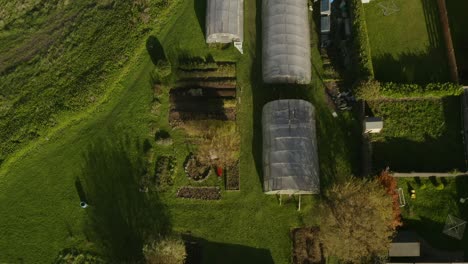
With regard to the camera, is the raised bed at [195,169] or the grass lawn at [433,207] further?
the raised bed at [195,169]

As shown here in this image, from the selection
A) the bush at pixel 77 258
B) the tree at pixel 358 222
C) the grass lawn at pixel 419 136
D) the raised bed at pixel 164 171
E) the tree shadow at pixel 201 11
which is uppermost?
the tree shadow at pixel 201 11

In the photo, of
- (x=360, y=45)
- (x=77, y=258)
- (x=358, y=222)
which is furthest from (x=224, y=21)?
(x=77, y=258)

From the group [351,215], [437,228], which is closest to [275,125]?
[351,215]

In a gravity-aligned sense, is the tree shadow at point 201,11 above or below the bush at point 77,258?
above

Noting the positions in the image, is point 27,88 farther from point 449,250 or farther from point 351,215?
point 449,250

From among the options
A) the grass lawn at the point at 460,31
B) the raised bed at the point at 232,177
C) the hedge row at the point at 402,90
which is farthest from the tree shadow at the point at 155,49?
the grass lawn at the point at 460,31

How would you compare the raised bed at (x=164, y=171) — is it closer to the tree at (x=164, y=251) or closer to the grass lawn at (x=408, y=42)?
the tree at (x=164, y=251)

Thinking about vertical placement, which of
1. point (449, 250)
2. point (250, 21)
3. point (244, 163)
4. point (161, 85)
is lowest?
point (449, 250)

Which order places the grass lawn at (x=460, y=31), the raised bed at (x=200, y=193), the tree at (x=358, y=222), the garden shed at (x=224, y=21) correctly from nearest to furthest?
the tree at (x=358, y=222) → the raised bed at (x=200, y=193) → the garden shed at (x=224, y=21) → the grass lawn at (x=460, y=31)
